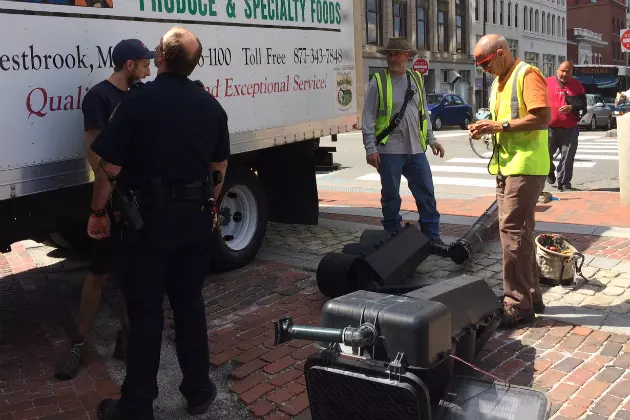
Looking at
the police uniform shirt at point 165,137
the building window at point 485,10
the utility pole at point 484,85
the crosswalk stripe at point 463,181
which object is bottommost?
the crosswalk stripe at point 463,181

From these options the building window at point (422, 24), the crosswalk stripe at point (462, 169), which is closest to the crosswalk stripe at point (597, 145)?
the crosswalk stripe at point (462, 169)

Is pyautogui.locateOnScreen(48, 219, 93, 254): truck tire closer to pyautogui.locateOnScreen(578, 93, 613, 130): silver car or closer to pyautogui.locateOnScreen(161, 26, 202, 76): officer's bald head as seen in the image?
pyautogui.locateOnScreen(161, 26, 202, 76): officer's bald head

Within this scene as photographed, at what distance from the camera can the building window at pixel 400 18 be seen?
44000 mm

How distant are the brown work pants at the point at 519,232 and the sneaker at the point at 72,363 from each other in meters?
2.71

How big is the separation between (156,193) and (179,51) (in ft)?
2.28

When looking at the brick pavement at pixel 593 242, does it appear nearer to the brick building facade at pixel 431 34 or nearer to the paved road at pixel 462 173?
the paved road at pixel 462 173

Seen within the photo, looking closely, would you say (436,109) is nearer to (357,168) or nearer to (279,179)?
(357,168)

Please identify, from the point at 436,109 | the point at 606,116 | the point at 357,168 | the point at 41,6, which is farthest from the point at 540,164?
the point at 436,109

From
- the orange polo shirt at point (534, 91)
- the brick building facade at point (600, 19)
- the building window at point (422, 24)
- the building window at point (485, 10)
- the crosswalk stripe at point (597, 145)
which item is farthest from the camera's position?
the brick building facade at point (600, 19)

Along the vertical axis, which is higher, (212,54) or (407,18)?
(407,18)

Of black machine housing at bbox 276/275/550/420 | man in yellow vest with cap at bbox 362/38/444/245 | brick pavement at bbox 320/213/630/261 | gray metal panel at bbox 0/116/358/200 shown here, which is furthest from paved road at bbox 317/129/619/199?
black machine housing at bbox 276/275/550/420

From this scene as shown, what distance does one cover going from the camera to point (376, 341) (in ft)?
9.62

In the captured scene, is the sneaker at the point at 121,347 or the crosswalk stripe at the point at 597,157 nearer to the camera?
the sneaker at the point at 121,347

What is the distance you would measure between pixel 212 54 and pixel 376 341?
126 inches
